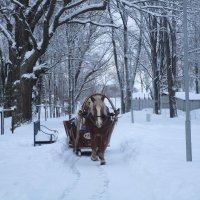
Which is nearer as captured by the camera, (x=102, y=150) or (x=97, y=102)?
(x=102, y=150)

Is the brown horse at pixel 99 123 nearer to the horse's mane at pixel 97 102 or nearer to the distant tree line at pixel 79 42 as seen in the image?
the horse's mane at pixel 97 102

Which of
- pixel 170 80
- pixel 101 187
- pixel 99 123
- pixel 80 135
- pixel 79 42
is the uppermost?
pixel 79 42

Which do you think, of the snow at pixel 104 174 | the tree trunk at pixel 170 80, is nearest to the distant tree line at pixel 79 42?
the tree trunk at pixel 170 80

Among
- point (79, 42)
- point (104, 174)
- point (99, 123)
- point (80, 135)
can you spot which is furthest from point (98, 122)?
point (79, 42)

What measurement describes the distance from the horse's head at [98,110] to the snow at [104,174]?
46.6 inches

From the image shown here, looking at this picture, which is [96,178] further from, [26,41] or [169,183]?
[26,41]

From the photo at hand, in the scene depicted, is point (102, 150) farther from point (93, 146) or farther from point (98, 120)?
point (98, 120)

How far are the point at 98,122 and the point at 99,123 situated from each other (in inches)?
1.5

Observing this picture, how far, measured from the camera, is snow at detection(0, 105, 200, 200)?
26.0 ft

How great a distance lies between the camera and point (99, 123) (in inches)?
501

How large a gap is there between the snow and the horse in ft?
1.53

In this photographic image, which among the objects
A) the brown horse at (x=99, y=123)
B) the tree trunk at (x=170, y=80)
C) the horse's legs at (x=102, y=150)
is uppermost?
the tree trunk at (x=170, y=80)

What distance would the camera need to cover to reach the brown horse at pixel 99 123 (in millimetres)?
12734

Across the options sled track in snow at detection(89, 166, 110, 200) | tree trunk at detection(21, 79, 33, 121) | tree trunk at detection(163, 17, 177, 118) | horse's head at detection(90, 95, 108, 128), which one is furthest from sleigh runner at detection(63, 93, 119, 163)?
tree trunk at detection(163, 17, 177, 118)
